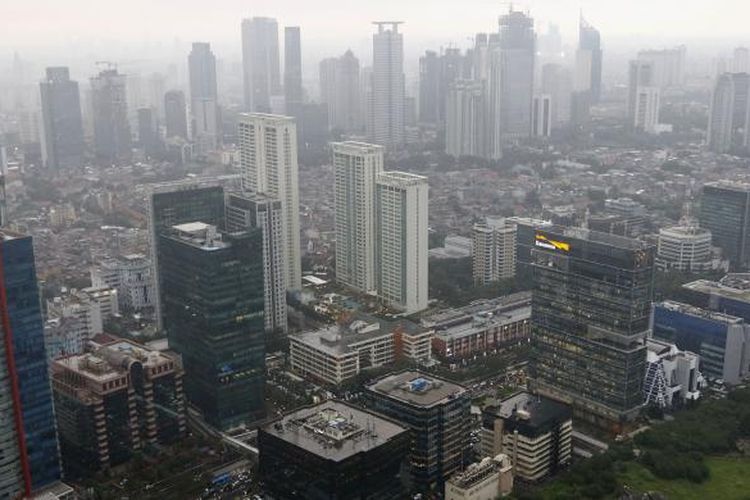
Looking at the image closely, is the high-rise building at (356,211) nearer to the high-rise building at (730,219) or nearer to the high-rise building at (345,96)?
the high-rise building at (730,219)

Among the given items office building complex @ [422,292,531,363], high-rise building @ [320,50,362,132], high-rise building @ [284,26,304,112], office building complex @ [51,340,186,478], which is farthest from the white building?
high-rise building @ [320,50,362,132]

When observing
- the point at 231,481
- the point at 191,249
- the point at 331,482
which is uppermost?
the point at 191,249

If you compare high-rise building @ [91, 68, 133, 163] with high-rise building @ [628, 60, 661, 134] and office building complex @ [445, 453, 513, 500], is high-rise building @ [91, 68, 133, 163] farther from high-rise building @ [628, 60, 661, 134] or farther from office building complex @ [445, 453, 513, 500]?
office building complex @ [445, 453, 513, 500]

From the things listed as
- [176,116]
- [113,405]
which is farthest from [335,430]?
[176,116]

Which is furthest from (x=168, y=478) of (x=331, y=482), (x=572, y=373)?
(x=572, y=373)

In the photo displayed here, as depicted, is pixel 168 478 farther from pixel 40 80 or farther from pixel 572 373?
pixel 40 80

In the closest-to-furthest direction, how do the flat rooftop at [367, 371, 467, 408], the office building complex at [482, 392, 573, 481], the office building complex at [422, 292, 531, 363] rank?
the flat rooftop at [367, 371, 467, 408] → the office building complex at [482, 392, 573, 481] → the office building complex at [422, 292, 531, 363]
